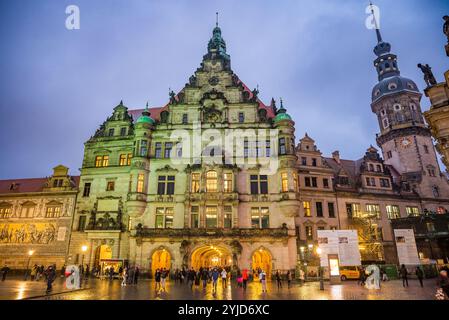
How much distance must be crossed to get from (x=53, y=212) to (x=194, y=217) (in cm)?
2006

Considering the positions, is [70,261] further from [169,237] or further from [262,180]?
[262,180]

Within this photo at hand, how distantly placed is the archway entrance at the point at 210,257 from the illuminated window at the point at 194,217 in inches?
104

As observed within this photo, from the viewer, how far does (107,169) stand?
38.5 meters

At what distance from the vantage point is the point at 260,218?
34031mm

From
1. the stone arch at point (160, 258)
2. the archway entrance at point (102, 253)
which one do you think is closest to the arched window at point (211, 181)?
the stone arch at point (160, 258)

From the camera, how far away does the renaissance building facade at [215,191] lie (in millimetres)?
32781

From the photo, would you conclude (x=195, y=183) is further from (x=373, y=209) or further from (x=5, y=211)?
Result: (x=5, y=211)

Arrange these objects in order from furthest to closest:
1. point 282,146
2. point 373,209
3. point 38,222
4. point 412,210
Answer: point 412,210 < point 373,209 < point 38,222 < point 282,146

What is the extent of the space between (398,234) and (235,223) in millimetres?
16456

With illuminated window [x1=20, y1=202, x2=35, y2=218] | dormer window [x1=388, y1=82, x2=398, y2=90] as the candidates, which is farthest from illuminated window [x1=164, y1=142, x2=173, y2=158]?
dormer window [x1=388, y1=82, x2=398, y2=90]

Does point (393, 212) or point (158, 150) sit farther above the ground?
point (158, 150)

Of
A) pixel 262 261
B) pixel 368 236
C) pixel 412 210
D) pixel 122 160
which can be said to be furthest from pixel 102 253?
pixel 412 210

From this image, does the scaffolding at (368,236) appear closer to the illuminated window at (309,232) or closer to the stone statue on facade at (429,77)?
the illuminated window at (309,232)
